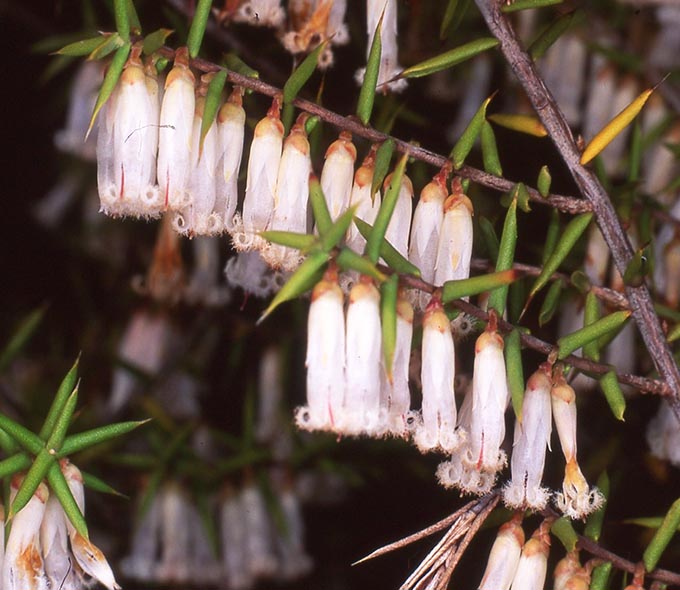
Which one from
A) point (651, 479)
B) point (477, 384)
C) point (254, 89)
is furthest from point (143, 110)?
point (651, 479)

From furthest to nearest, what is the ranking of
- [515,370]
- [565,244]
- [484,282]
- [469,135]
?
[565,244] → [469,135] → [515,370] → [484,282]

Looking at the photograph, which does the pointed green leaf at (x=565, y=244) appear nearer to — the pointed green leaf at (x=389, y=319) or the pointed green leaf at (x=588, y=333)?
the pointed green leaf at (x=588, y=333)

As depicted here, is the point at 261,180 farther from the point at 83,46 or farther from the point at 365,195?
the point at 83,46

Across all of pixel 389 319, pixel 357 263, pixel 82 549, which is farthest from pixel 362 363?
pixel 82 549

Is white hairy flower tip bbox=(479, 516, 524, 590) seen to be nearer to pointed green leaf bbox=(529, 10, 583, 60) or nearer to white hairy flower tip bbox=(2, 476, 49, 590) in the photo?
white hairy flower tip bbox=(2, 476, 49, 590)

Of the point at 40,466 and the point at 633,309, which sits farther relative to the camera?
the point at 633,309

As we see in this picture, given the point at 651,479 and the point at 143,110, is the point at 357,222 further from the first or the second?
the point at 651,479
